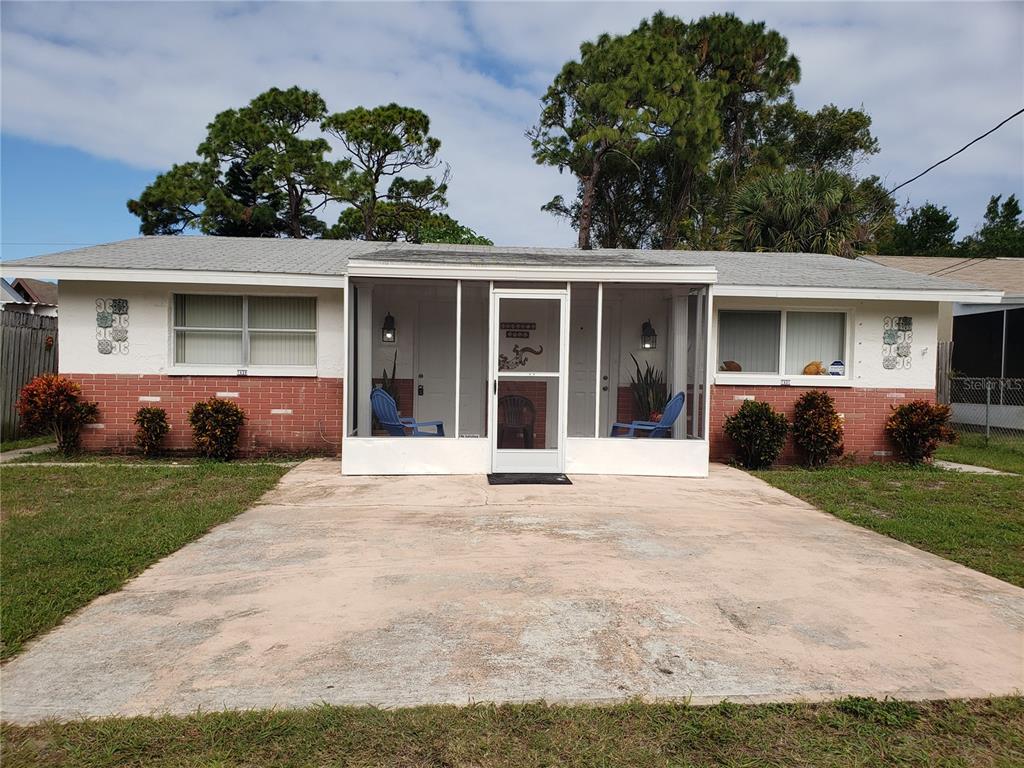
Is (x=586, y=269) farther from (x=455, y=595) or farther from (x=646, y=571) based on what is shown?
(x=455, y=595)

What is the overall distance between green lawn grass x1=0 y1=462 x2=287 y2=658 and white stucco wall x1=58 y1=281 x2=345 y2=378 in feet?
5.88

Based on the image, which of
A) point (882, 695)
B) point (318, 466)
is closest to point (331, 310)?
point (318, 466)

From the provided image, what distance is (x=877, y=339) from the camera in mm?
10875

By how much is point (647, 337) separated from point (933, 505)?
15.3ft

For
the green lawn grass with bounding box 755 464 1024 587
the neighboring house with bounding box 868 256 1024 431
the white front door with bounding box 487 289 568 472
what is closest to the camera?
the green lawn grass with bounding box 755 464 1024 587

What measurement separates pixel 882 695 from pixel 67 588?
495 cm

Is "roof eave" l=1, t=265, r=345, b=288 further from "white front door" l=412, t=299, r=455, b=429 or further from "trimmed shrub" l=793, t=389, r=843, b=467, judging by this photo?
"trimmed shrub" l=793, t=389, r=843, b=467

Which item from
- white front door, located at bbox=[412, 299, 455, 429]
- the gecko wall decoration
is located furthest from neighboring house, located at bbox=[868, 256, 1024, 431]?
white front door, located at bbox=[412, 299, 455, 429]

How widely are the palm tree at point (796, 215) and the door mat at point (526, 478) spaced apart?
12630 mm

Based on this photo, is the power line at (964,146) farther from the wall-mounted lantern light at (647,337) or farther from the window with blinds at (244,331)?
the window with blinds at (244,331)

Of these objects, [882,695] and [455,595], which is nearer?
[882,695]

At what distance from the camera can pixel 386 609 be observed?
171 inches

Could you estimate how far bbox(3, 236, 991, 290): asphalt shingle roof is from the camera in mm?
9609

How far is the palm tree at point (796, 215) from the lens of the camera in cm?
1833
